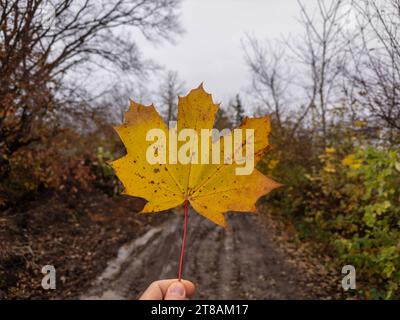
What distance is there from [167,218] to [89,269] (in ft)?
15.5

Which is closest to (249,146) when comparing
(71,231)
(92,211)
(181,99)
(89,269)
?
(181,99)

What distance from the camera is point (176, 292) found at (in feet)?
3.45

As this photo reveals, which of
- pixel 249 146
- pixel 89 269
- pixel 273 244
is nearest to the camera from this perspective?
pixel 249 146

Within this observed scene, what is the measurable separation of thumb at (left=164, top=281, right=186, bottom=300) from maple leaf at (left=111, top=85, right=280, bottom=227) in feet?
0.91

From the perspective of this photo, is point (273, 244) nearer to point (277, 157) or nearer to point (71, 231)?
point (277, 157)

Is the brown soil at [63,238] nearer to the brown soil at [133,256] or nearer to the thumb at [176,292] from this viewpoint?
the brown soil at [133,256]

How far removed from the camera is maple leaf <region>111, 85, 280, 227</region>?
96 centimetres

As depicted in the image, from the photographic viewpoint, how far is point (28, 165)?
285 inches

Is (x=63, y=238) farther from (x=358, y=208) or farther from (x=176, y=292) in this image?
(x=176, y=292)

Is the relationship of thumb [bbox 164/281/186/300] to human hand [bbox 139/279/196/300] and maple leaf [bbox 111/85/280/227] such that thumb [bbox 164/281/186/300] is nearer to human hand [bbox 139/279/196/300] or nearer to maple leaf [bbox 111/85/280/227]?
human hand [bbox 139/279/196/300]

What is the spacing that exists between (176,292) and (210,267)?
636cm

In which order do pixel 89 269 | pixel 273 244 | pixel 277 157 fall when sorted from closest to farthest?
pixel 89 269 → pixel 273 244 → pixel 277 157

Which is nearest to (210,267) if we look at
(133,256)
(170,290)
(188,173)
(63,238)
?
(133,256)

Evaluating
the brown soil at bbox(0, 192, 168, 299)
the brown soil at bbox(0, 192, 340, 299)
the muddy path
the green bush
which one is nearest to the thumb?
the green bush
